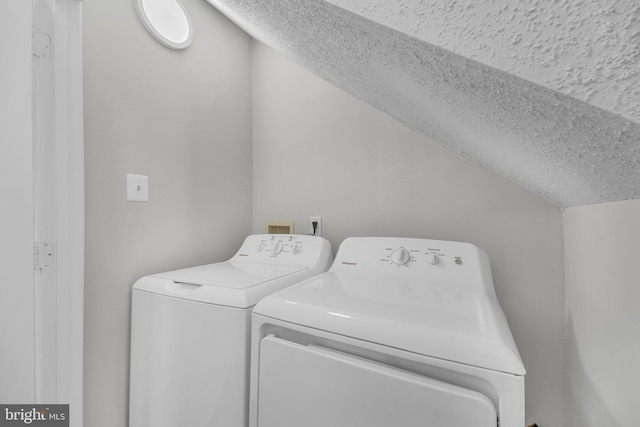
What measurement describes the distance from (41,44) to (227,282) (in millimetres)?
1038

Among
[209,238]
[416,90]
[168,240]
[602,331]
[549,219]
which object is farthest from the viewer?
[209,238]

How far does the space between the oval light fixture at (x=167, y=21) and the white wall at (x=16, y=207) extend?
43 centimetres

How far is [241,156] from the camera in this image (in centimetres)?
174

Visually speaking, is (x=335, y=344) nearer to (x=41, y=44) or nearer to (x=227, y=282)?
(x=227, y=282)

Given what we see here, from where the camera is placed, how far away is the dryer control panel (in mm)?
1004

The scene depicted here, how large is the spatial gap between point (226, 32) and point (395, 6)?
1.77 meters

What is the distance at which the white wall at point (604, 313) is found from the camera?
0.48 m

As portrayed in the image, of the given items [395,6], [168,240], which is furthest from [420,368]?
[168,240]

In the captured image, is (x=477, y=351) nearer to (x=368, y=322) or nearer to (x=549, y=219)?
(x=368, y=322)

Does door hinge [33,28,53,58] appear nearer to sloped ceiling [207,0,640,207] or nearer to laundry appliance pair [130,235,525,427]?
laundry appliance pair [130,235,525,427]

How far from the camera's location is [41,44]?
3.05 feet

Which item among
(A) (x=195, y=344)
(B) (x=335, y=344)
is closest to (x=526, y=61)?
(B) (x=335, y=344)

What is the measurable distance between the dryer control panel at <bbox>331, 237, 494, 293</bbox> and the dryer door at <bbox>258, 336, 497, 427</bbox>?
514 mm

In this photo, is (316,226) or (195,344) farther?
(316,226)
